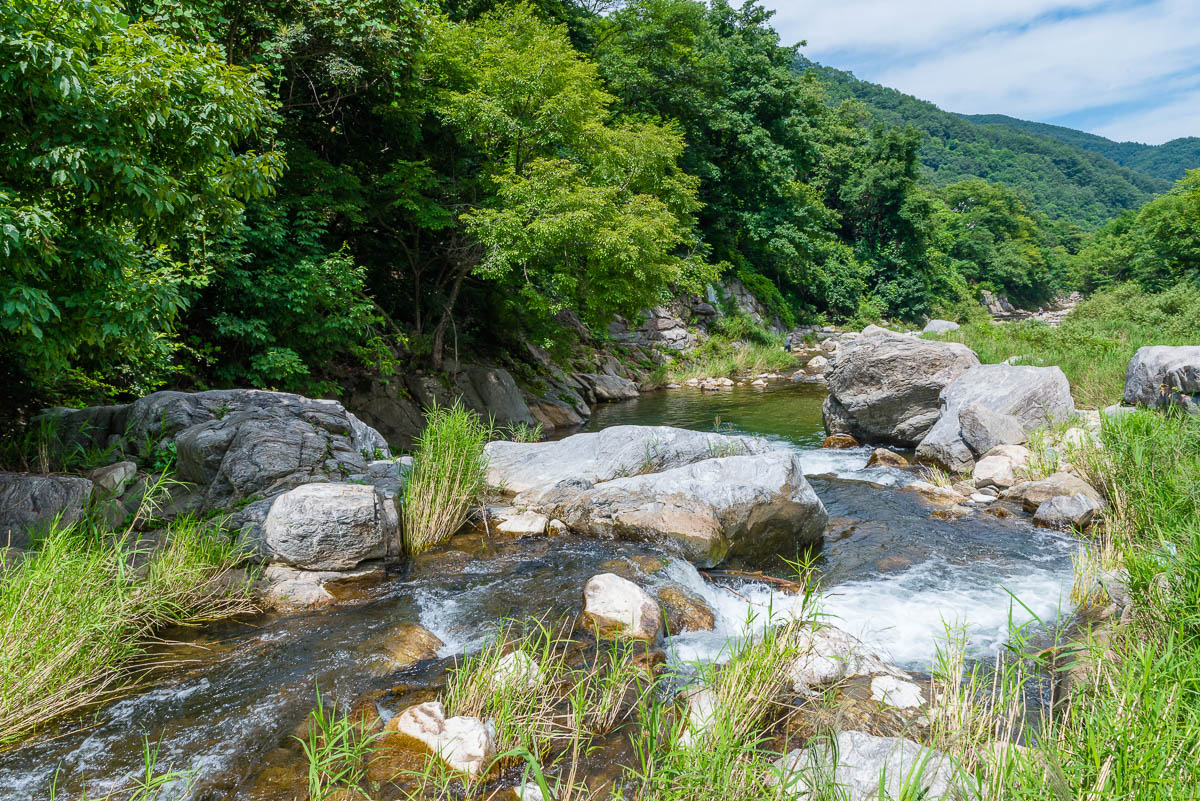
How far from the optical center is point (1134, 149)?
6501 inches

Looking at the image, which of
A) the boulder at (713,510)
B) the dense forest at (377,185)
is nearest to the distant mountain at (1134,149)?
the dense forest at (377,185)

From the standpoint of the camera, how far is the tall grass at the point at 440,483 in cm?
629

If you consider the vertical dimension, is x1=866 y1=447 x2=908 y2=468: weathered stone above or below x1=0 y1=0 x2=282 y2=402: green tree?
below

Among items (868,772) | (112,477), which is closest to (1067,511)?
(868,772)

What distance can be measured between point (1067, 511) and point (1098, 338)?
10.1 metres

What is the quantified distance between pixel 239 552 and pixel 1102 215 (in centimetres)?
13578

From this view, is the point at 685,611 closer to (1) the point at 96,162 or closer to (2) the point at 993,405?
(1) the point at 96,162

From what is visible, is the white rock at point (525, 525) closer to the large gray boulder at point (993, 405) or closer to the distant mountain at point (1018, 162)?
the large gray boulder at point (993, 405)

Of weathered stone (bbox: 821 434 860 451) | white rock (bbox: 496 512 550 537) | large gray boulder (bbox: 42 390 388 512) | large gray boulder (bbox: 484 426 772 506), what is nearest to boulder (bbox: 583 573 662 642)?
white rock (bbox: 496 512 550 537)

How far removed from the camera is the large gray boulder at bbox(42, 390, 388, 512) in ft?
20.6

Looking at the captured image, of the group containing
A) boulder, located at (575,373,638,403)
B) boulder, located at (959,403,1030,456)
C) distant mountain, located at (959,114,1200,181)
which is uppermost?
distant mountain, located at (959,114,1200,181)

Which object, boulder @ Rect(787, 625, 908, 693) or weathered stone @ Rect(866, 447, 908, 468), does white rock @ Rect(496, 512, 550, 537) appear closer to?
boulder @ Rect(787, 625, 908, 693)

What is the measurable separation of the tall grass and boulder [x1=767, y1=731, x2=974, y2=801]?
13.8ft

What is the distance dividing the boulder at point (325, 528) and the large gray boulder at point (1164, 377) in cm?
1023
